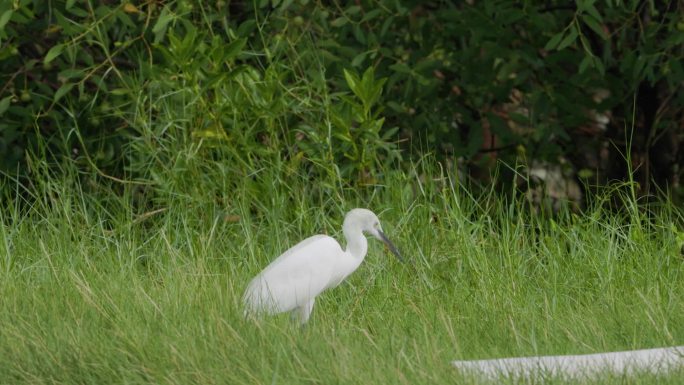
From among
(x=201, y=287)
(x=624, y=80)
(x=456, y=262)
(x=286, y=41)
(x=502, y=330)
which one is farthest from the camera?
(x=624, y=80)

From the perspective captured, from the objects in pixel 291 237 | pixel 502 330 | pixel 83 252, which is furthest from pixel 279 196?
pixel 502 330

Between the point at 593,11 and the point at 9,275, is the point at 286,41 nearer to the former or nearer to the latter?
the point at 593,11

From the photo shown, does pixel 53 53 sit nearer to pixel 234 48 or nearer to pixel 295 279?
pixel 234 48

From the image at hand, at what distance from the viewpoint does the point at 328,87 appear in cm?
657

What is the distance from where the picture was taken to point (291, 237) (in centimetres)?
Result: 576

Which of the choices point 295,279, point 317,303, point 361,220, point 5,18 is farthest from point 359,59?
point 295,279

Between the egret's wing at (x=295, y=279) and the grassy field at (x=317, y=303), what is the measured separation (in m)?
0.07

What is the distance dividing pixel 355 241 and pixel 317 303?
466mm

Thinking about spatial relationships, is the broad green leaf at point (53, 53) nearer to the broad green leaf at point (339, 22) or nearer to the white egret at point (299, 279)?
the broad green leaf at point (339, 22)

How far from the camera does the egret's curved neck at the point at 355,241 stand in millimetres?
4301

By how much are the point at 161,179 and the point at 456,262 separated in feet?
4.52

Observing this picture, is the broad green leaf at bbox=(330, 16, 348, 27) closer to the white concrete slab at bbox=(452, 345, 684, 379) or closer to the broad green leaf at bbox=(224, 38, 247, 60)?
the broad green leaf at bbox=(224, 38, 247, 60)

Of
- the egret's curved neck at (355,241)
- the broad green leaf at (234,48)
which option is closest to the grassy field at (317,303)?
the egret's curved neck at (355,241)

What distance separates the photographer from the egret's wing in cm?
410
